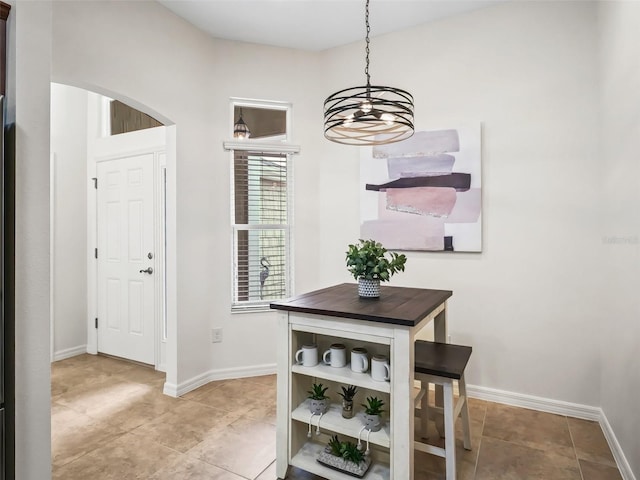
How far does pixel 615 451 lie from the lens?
2.22 metres

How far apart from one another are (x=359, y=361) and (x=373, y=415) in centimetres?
26

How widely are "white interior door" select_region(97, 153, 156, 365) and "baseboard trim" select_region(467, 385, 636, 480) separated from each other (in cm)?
294

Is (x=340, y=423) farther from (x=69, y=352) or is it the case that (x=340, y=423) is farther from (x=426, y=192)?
(x=69, y=352)

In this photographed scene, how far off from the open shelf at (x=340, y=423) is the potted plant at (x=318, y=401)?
0.03 metres

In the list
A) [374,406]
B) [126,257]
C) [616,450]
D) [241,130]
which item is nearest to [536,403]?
[616,450]

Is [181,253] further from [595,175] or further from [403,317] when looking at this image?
[595,175]

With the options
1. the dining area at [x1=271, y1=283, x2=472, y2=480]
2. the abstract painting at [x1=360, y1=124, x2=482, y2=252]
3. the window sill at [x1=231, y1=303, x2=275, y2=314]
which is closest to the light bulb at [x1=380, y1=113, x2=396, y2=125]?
the dining area at [x1=271, y1=283, x2=472, y2=480]

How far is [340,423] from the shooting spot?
1908 millimetres

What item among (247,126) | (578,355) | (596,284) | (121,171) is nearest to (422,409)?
(578,355)

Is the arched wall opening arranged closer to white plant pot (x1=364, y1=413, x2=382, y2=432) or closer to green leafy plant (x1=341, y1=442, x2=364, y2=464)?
green leafy plant (x1=341, y1=442, x2=364, y2=464)

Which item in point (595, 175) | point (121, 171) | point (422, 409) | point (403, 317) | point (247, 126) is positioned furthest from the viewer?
point (121, 171)

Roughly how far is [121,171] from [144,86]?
4.48 feet

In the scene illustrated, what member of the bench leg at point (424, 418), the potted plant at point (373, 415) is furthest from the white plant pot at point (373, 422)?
the bench leg at point (424, 418)

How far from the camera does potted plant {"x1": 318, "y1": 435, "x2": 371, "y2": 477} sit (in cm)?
186
